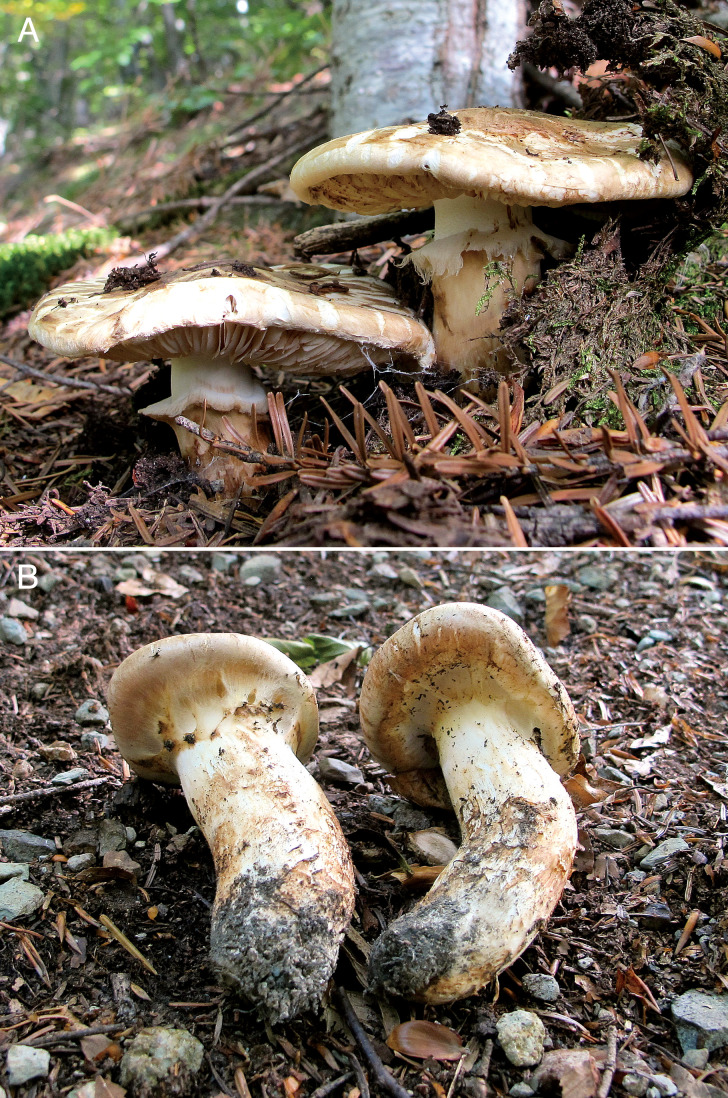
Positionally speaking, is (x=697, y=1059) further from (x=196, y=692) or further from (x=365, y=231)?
(x=365, y=231)

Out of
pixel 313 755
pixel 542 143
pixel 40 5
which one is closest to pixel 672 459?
pixel 542 143

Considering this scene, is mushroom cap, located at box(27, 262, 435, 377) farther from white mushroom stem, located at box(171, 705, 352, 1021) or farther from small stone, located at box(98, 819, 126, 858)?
small stone, located at box(98, 819, 126, 858)

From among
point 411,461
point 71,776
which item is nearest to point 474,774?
point 411,461

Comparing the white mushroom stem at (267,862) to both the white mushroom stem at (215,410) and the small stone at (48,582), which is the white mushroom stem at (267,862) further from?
the small stone at (48,582)

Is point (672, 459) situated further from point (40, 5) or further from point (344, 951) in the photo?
point (40, 5)

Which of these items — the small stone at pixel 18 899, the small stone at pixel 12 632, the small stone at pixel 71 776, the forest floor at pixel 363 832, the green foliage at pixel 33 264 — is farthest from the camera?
the green foliage at pixel 33 264

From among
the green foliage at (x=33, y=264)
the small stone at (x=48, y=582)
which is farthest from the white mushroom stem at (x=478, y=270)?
the green foliage at (x=33, y=264)

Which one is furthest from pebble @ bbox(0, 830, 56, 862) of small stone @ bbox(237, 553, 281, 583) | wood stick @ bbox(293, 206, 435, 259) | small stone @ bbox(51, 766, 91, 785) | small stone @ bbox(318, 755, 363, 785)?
wood stick @ bbox(293, 206, 435, 259)
